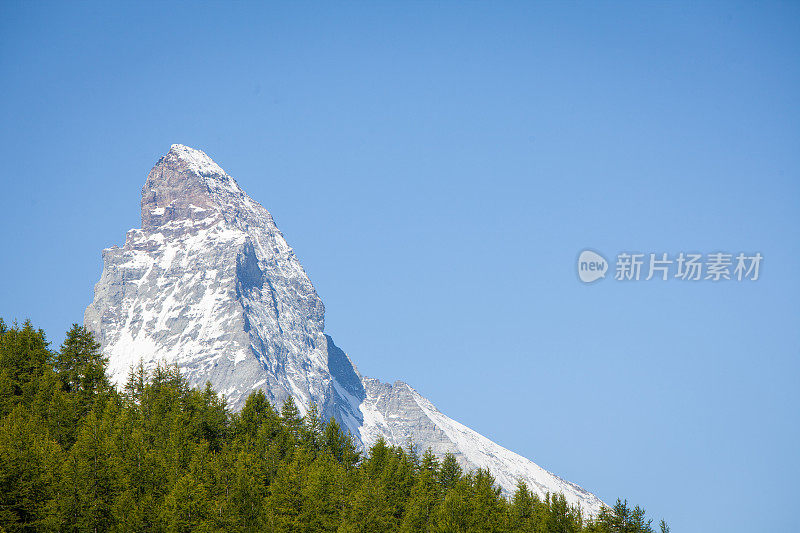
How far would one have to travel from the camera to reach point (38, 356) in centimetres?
10856

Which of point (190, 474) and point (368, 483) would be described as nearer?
point (190, 474)

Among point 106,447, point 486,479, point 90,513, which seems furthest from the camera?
point 486,479

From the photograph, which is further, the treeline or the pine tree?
the pine tree

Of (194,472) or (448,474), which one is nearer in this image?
(194,472)

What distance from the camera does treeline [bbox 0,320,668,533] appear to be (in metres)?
77.2

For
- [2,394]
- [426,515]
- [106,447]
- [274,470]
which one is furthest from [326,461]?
[2,394]

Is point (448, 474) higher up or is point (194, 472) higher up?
point (448, 474)

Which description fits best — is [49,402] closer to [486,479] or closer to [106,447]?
[106,447]

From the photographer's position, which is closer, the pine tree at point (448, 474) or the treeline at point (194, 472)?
the treeline at point (194, 472)

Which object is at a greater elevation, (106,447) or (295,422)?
(295,422)

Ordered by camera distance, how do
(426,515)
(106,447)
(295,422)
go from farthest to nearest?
1. (295,422)
2. (426,515)
3. (106,447)

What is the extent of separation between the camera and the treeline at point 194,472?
77.2 m

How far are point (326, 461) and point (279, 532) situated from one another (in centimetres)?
2110

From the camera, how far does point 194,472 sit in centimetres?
8788
